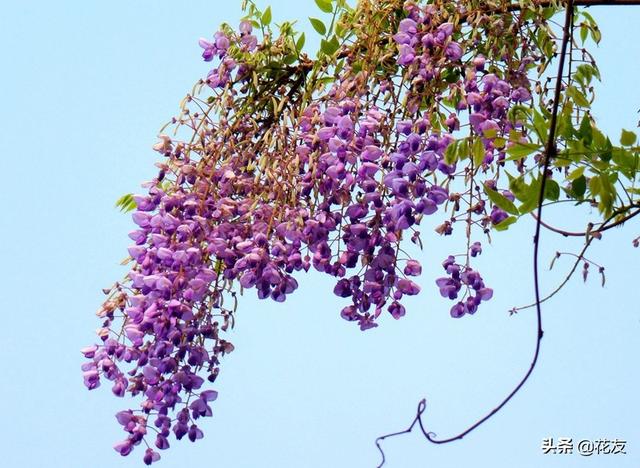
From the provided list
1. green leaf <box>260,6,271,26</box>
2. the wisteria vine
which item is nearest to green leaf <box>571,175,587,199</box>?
the wisteria vine

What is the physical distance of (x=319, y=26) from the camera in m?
1.71

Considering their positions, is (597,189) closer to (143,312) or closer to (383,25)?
(383,25)

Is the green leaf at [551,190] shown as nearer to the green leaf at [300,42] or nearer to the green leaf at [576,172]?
the green leaf at [576,172]

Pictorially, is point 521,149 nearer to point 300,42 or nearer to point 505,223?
point 505,223

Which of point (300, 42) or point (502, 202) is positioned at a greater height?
point (300, 42)

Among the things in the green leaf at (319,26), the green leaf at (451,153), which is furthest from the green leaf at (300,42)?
the green leaf at (451,153)

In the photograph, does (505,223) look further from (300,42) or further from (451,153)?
(300,42)

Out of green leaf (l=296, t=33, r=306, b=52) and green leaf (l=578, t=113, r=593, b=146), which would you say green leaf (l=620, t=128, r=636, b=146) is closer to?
green leaf (l=578, t=113, r=593, b=146)

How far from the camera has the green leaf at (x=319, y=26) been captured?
1705mm

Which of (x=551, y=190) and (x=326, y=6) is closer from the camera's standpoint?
(x=551, y=190)

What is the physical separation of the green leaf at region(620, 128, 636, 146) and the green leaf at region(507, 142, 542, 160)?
106mm

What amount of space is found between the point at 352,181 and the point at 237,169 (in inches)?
9.1

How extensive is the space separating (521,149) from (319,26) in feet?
1.62

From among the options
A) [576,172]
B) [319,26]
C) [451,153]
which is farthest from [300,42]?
[576,172]
